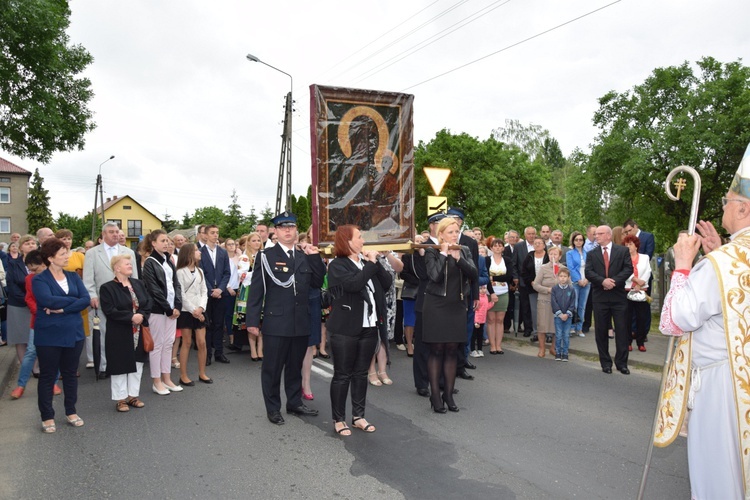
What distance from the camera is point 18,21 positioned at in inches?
628

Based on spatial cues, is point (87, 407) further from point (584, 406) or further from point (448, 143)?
point (448, 143)

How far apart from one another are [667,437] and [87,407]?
585 cm

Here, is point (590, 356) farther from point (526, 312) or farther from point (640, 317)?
point (526, 312)

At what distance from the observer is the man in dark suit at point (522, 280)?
11.0 meters

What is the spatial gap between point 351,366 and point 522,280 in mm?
6178

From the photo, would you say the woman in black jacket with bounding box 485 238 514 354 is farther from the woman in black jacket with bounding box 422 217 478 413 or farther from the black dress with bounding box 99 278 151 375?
the black dress with bounding box 99 278 151 375

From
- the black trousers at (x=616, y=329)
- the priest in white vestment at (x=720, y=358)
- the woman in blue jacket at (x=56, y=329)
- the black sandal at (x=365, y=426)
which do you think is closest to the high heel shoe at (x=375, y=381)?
the black sandal at (x=365, y=426)

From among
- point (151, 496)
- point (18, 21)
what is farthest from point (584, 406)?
point (18, 21)

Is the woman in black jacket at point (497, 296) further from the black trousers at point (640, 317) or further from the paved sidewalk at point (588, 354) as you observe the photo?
the black trousers at point (640, 317)

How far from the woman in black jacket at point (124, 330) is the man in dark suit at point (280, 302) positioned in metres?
1.36

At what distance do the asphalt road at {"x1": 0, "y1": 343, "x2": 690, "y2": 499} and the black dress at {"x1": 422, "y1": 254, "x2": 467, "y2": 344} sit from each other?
0.84 meters

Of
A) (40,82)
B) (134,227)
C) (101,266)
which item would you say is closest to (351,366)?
(101,266)

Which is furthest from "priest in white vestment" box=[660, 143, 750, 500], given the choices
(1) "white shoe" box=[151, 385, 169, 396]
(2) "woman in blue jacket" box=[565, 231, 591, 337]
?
(2) "woman in blue jacket" box=[565, 231, 591, 337]

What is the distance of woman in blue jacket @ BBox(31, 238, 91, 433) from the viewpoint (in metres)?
5.61
